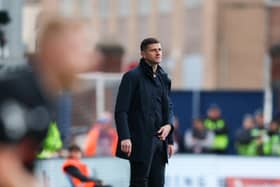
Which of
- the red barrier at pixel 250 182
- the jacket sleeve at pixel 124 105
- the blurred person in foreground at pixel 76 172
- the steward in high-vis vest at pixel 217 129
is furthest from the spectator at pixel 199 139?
the jacket sleeve at pixel 124 105

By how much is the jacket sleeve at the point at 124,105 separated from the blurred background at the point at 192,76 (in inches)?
15.5

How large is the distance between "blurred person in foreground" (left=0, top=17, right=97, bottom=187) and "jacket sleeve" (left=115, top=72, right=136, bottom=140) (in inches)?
169

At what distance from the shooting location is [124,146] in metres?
9.05

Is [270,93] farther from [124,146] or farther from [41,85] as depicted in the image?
[41,85]

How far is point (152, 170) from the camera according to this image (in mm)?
9273

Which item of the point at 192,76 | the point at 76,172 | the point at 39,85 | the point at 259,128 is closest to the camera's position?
the point at 39,85

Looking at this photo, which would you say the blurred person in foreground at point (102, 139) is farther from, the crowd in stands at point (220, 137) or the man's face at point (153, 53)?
the man's face at point (153, 53)

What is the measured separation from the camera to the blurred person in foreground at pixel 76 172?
13241 mm

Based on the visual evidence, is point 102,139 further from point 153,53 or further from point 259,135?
point 153,53

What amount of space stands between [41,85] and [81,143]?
12.7 m

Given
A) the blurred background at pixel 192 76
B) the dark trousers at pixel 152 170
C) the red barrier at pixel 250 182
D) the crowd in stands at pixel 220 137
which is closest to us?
the dark trousers at pixel 152 170

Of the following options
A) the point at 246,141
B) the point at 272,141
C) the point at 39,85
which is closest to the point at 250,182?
the point at 272,141

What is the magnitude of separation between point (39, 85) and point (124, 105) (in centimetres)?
444

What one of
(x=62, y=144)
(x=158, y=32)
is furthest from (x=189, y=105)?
(x=158, y=32)
